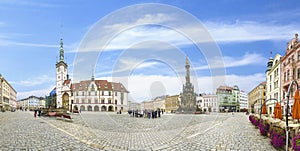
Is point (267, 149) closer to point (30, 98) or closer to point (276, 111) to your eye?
point (276, 111)

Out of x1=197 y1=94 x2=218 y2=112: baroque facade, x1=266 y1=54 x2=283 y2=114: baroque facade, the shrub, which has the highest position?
x1=266 y1=54 x2=283 y2=114: baroque facade

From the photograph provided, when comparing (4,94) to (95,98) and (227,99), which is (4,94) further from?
(227,99)

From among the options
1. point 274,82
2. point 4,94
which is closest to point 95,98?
point 4,94

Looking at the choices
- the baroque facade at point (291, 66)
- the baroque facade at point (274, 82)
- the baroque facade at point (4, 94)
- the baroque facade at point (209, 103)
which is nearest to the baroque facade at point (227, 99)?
the baroque facade at point (209, 103)

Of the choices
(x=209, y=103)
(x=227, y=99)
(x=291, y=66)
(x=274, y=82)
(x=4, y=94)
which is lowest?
(x=209, y=103)

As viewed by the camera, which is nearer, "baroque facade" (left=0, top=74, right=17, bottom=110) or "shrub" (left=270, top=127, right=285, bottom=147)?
"shrub" (left=270, top=127, right=285, bottom=147)

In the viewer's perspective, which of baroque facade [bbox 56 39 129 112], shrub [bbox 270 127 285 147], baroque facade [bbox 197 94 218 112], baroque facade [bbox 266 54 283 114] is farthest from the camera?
baroque facade [bbox 197 94 218 112]

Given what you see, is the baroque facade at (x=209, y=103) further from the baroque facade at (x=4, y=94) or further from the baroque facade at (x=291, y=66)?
the baroque facade at (x=4, y=94)

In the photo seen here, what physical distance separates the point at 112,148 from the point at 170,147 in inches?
98.1

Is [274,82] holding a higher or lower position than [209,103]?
higher

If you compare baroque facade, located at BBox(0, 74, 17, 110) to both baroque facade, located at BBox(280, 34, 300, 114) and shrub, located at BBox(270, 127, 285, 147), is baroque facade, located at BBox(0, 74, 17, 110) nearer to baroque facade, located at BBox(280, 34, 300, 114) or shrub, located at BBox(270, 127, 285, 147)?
baroque facade, located at BBox(280, 34, 300, 114)

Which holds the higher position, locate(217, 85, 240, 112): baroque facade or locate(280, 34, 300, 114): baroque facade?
locate(280, 34, 300, 114): baroque facade

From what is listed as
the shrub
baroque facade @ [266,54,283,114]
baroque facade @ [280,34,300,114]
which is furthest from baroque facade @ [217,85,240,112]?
the shrub

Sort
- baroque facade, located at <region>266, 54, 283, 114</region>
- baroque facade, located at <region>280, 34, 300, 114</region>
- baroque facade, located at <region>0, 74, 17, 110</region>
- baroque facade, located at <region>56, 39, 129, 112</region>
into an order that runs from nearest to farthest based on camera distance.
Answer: baroque facade, located at <region>280, 34, 300, 114</region> < baroque facade, located at <region>266, 54, 283, 114</region> < baroque facade, located at <region>0, 74, 17, 110</region> < baroque facade, located at <region>56, 39, 129, 112</region>
